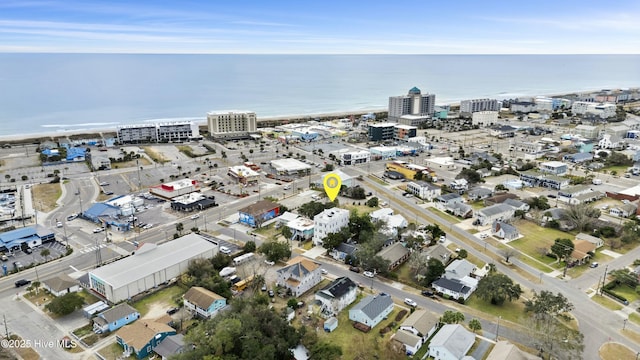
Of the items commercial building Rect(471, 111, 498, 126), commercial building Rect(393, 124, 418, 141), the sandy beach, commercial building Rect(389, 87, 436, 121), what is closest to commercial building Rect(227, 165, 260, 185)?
commercial building Rect(393, 124, 418, 141)

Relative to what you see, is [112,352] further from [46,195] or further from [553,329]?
[46,195]

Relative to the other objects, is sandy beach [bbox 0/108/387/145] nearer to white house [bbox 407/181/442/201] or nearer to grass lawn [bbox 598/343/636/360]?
white house [bbox 407/181/442/201]

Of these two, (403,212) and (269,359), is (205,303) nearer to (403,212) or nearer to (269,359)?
(269,359)

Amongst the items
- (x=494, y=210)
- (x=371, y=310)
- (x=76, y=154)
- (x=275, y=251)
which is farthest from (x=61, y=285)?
(x=76, y=154)

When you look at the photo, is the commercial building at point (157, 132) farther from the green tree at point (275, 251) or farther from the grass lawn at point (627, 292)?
the grass lawn at point (627, 292)

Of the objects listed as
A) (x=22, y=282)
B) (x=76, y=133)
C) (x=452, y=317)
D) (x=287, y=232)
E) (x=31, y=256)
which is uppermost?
(x=76, y=133)

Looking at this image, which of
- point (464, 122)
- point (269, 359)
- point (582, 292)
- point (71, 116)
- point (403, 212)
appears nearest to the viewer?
point (269, 359)

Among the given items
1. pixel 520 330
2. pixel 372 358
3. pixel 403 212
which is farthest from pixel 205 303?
pixel 403 212
